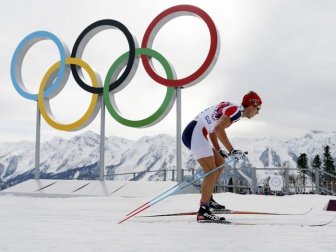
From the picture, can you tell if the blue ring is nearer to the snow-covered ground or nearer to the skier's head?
the snow-covered ground

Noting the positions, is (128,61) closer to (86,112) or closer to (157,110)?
(157,110)

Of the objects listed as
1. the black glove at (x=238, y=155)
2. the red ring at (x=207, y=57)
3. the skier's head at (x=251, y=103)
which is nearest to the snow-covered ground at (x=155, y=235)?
the black glove at (x=238, y=155)

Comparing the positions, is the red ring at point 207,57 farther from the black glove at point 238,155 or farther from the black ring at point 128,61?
the black glove at point 238,155

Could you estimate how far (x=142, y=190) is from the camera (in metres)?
12.2

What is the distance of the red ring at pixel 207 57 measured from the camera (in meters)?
12.7

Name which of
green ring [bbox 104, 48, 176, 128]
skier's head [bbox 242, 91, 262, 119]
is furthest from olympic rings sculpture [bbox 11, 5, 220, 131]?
skier's head [bbox 242, 91, 262, 119]

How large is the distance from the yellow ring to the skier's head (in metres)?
9.94

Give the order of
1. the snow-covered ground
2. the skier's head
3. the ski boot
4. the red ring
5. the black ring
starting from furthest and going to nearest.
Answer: the black ring → the red ring → the skier's head → the ski boot → the snow-covered ground

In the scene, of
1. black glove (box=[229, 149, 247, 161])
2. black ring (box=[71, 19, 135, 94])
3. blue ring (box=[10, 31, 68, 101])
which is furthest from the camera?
blue ring (box=[10, 31, 68, 101])

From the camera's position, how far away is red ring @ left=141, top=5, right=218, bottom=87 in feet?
41.6

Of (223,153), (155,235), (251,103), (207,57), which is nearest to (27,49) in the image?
(207,57)

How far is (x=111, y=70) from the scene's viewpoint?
14609mm

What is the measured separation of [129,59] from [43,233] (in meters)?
10.7

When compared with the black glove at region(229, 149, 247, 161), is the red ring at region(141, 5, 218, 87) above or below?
above
